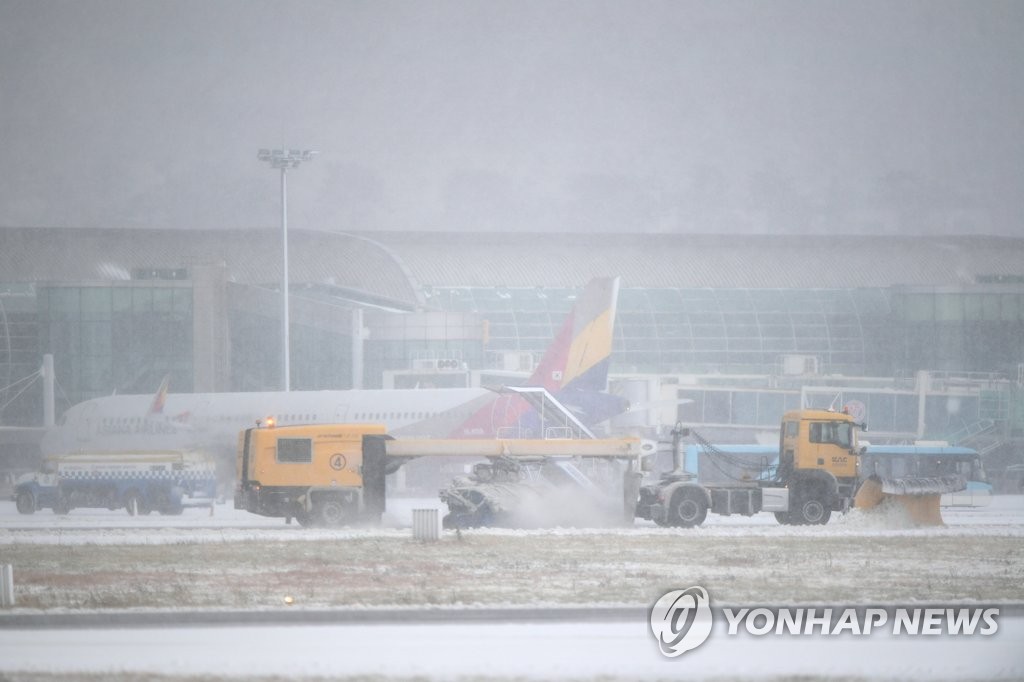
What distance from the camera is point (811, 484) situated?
45688 mm

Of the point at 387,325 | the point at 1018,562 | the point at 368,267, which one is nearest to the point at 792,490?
the point at 1018,562

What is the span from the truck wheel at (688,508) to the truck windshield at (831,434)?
200 inches

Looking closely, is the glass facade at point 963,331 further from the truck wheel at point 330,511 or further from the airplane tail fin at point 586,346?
the truck wheel at point 330,511

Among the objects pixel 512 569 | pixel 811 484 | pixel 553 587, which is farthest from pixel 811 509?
pixel 553 587

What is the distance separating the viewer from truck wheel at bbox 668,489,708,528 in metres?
43.4

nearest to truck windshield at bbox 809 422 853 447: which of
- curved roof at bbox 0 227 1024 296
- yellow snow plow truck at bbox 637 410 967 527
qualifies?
yellow snow plow truck at bbox 637 410 967 527

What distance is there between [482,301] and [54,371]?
31.8 meters

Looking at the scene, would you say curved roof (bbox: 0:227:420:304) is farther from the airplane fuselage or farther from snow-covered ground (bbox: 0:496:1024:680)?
snow-covered ground (bbox: 0:496:1024:680)

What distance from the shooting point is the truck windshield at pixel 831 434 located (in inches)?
1815

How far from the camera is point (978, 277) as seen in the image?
111 metres

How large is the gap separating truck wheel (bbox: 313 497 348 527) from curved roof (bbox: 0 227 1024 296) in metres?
65.5

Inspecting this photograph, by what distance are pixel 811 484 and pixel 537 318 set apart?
57.7 meters

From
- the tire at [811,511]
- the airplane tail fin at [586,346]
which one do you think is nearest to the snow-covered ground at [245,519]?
the tire at [811,511]

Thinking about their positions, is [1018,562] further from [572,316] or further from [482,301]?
[482,301]
